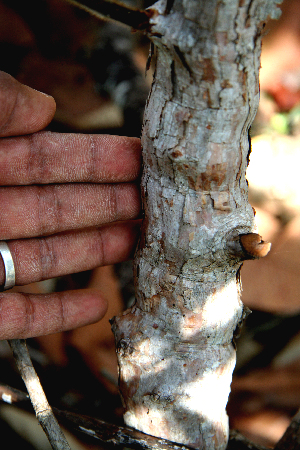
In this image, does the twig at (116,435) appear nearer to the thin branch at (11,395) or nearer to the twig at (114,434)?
the twig at (114,434)

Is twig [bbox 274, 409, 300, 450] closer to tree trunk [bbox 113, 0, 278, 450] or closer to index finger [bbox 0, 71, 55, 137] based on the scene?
tree trunk [bbox 113, 0, 278, 450]

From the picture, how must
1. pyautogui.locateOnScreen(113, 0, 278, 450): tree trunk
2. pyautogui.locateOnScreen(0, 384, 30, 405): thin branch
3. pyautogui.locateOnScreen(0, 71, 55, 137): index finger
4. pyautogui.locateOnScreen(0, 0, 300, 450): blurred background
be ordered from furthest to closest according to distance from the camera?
pyautogui.locateOnScreen(0, 0, 300, 450): blurred background → pyautogui.locateOnScreen(0, 384, 30, 405): thin branch → pyautogui.locateOnScreen(0, 71, 55, 137): index finger → pyautogui.locateOnScreen(113, 0, 278, 450): tree trunk

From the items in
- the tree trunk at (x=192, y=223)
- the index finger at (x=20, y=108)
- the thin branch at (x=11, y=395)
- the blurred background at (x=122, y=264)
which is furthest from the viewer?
the blurred background at (x=122, y=264)

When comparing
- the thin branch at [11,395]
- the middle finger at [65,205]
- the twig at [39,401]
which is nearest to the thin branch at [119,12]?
the middle finger at [65,205]

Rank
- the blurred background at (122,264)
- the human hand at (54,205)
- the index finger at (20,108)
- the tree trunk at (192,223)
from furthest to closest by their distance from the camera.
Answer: the blurred background at (122,264)
the human hand at (54,205)
the index finger at (20,108)
the tree trunk at (192,223)

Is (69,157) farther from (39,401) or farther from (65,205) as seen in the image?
(39,401)

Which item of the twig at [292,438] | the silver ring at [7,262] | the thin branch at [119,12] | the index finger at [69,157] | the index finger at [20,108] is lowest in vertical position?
the twig at [292,438]

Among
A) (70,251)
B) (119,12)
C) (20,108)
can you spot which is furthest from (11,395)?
(119,12)

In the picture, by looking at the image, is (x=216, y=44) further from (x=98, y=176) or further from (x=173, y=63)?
(x=98, y=176)

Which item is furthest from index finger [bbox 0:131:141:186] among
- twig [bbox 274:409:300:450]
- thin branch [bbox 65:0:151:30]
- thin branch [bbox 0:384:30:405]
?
twig [bbox 274:409:300:450]
